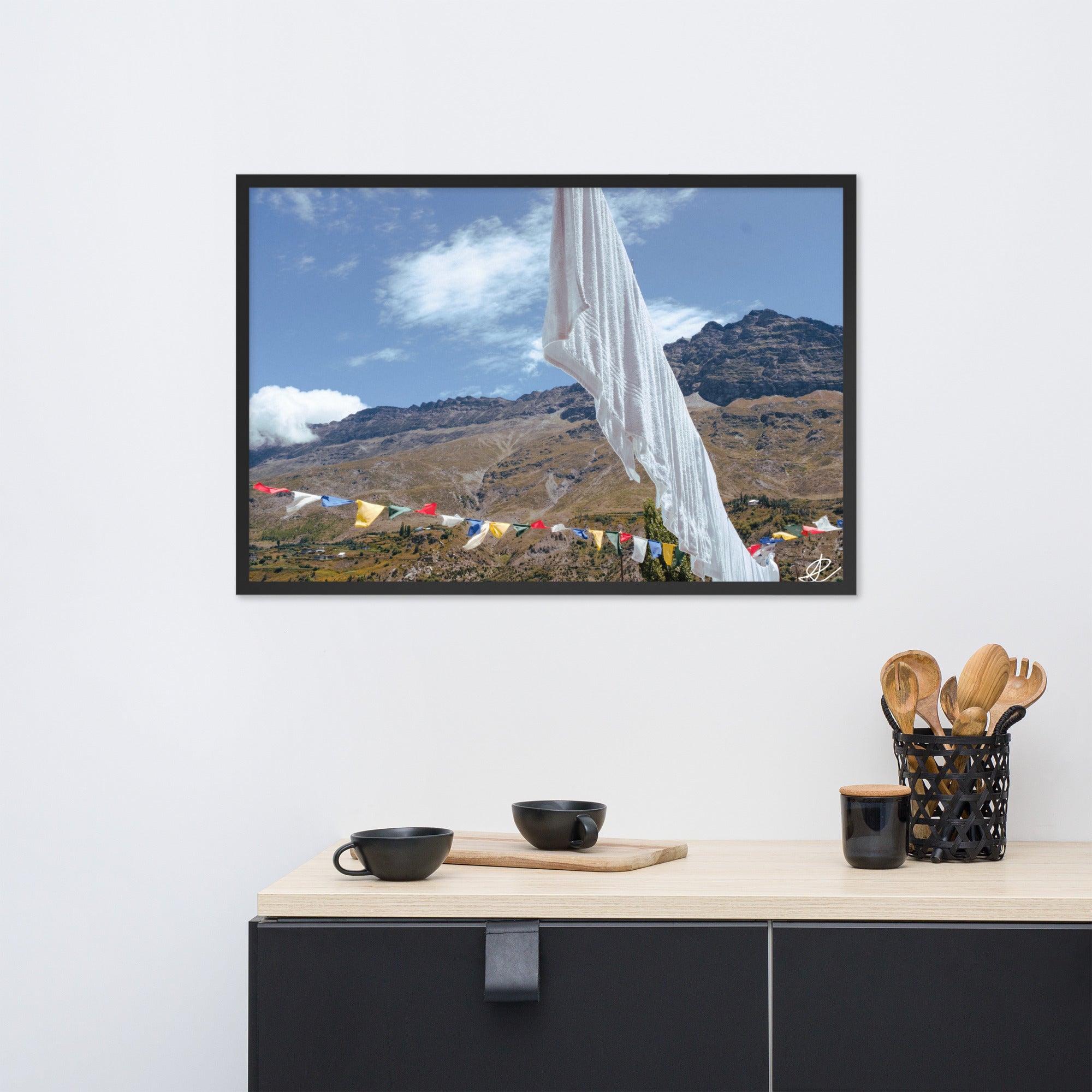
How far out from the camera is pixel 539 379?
1567 millimetres

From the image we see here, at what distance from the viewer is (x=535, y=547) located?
1546 millimetres

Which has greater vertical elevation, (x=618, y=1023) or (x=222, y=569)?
(x=222, y=569)

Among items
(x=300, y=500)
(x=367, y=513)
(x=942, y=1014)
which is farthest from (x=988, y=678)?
(x=300, y=500)

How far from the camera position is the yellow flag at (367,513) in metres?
1.55

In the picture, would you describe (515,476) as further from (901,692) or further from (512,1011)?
(512,1011)

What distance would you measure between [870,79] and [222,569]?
52.9 inches

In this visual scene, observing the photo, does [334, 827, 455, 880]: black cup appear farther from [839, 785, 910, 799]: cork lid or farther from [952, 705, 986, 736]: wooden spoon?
[952, 705, 986, 736]: wooden spoon

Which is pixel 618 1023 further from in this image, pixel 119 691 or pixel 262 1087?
pixel 119 691

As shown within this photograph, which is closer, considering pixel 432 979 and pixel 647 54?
pixel 432 979

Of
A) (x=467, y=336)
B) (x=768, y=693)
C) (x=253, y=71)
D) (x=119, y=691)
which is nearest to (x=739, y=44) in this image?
(x=467, y=336)

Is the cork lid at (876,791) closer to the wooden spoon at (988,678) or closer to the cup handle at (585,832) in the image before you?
the wooden spoon at (988,678)

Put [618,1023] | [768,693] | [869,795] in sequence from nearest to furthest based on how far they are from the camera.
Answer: [618,1023] < [869,795] < [768,693]

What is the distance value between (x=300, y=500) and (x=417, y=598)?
255mm

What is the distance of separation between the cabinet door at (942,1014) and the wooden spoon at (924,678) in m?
0.36
